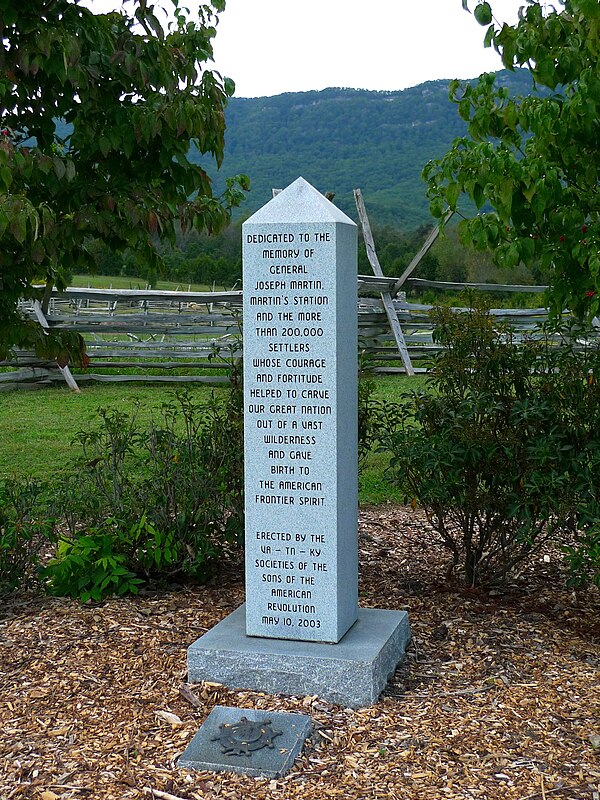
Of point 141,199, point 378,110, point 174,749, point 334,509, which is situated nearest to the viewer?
point 174,749

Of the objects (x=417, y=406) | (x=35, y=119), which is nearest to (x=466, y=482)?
(x=417, y=406)

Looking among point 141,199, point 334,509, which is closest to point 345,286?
point 334,509

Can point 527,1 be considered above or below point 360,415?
above

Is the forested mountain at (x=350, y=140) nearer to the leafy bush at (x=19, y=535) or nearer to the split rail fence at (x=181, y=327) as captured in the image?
the split rail fence at (x=181, y=327)

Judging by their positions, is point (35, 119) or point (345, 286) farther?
point (35, 119)

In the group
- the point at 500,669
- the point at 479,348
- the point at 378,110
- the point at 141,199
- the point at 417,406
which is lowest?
the point at 500,669

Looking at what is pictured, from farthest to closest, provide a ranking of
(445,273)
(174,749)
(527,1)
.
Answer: (445,273)
(527,1)
(174,749)

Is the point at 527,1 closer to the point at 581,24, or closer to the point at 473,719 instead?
the point at 581,24

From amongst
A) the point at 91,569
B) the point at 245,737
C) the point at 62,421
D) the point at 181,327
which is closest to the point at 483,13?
the point at 245,737

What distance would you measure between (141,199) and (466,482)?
209 centimetres

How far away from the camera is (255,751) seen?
301cm

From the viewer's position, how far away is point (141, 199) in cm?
411


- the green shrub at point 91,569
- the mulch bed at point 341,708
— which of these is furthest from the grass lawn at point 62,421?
the mulch bed at point 341,708

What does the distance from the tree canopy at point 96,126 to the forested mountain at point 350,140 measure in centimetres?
2020
